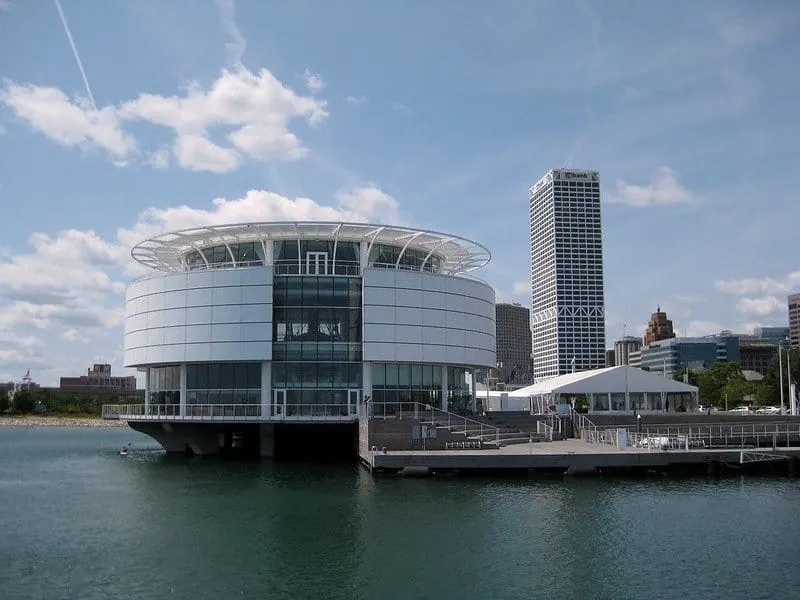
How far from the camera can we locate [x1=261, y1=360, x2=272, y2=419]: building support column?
64.2 m

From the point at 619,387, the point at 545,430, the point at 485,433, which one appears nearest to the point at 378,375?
the point at 485,433

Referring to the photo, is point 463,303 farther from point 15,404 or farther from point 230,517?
point 15,404

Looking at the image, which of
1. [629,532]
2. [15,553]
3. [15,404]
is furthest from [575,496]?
[15,404]

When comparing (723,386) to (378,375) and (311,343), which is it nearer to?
(378,375)

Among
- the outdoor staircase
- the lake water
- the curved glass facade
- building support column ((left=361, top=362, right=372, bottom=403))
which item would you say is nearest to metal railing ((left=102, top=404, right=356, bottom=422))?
the curved glass facade

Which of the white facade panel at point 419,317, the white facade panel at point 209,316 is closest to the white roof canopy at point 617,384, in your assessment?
the white facade panel at point 419,317

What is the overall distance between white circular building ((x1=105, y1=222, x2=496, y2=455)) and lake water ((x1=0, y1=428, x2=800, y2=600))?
13.9m

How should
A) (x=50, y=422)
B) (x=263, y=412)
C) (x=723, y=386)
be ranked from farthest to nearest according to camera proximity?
(x=50, y=422)
(x=723, y=386)
(x=263, y=412)

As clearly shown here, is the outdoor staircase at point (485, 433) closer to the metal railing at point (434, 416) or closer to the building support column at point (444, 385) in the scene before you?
the metal railing at point (434, 416)

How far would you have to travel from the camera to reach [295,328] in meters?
65.3

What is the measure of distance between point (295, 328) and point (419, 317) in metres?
10.1

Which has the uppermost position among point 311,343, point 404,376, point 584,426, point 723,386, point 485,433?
point 311,343

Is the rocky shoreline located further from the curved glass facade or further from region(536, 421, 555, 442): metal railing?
region(536, 421, 555, 442): metal railing

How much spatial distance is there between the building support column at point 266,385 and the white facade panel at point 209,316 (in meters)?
1.24
